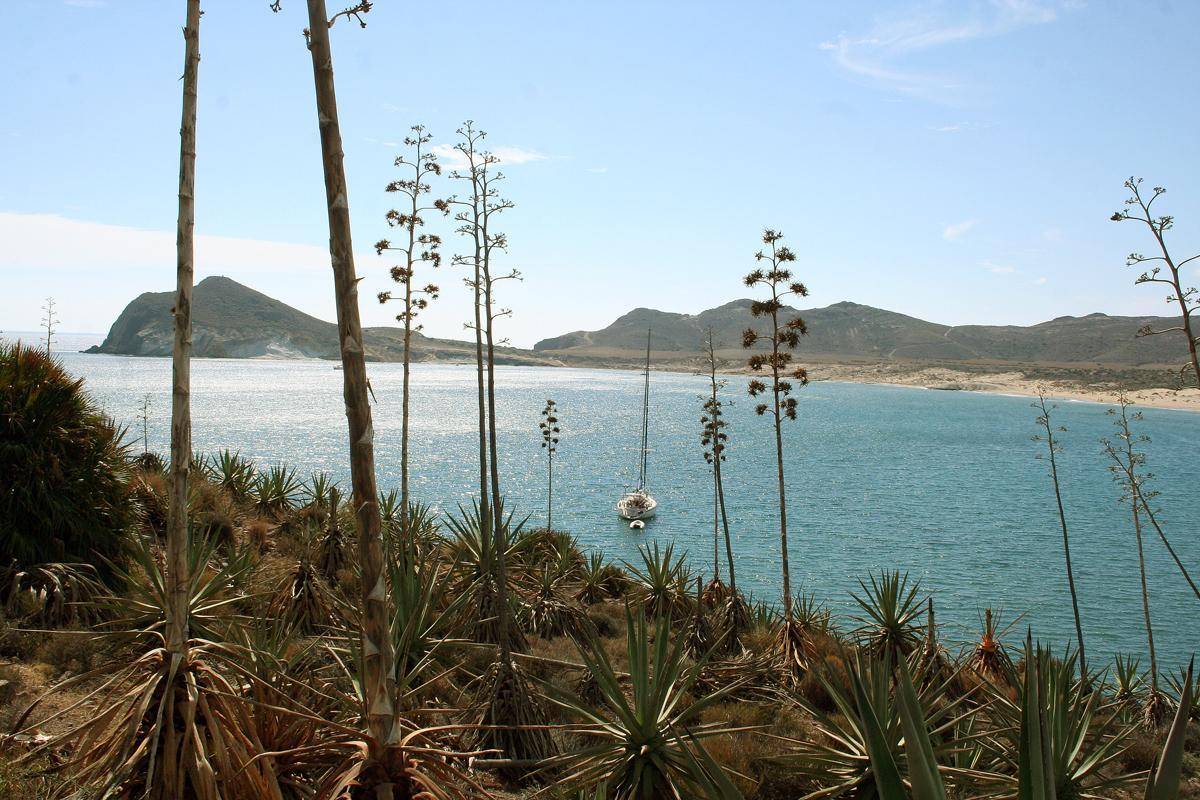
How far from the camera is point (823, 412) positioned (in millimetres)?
94812

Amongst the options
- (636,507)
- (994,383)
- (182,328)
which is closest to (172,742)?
(182,328)

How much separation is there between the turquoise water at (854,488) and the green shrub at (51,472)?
1626 centimetres

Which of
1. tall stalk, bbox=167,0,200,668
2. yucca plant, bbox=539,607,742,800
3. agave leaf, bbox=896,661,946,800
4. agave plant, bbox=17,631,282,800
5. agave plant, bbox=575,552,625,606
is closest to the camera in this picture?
agave leaf, bbox=896,661,946,800

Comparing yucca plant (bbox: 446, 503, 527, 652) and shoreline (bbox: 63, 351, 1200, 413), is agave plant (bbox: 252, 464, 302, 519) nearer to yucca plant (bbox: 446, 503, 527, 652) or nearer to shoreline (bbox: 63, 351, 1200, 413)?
yucca plant (bbox: 446, 503, 527, 652)

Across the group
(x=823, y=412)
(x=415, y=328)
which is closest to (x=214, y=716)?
(x=415, y=328)

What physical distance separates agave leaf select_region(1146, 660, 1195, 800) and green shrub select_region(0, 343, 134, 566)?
798 centimetres

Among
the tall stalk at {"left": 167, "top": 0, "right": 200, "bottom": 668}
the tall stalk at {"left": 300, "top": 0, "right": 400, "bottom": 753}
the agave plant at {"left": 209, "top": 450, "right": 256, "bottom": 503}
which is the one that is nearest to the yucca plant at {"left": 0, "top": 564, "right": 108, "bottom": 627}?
the tall stalk at {"left": 167, "top": 0, "right": 200, "bottom": 668}

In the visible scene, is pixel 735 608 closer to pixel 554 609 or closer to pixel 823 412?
pixel 554 609

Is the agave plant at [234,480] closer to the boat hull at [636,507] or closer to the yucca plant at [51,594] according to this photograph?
the yucca plant at [51,594]

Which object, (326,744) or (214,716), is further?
(214,716)

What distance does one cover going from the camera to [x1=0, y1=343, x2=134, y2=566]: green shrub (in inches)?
282

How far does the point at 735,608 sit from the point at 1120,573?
20.1 meters

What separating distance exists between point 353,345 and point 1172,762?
9.93 feet

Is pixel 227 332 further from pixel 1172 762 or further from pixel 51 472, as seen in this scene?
pixel 1172 762
